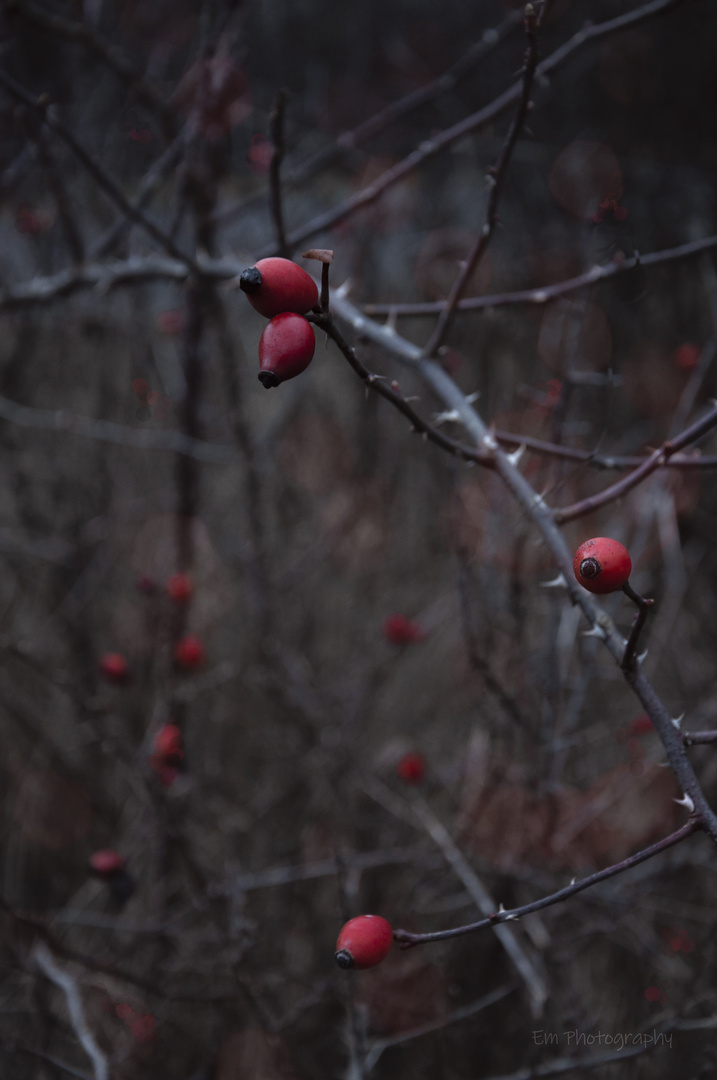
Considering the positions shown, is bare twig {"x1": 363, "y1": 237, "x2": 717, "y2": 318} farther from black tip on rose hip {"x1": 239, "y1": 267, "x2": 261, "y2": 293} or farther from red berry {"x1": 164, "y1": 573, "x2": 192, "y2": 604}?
red berry {"x1": 164, "y1": 573, "x2": 192, "y2": 604}

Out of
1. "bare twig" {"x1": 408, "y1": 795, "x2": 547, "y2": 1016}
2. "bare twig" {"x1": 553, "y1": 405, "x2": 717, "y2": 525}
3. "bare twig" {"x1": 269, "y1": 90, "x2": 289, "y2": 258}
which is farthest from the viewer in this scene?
"bare twig" {"x1": 408, "y1": 795, "x2": 547, "y2": 1016}

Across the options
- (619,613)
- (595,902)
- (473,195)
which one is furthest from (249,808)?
(473,195)

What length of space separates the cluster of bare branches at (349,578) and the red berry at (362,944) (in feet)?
0.15

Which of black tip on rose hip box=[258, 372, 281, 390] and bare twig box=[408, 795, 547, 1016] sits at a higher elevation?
black tip on rose hip box=[258, 372, 281, 390]

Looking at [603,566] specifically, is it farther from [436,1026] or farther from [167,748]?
[167,748]

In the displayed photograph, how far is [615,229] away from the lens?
59.1 inches

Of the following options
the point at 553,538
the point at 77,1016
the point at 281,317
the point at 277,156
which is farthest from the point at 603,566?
the point at 77,1016

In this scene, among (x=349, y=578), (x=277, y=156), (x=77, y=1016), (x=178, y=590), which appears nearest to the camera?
(x=277, y=156)

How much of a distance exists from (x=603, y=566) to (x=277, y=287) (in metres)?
0.47

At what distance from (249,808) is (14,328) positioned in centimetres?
309

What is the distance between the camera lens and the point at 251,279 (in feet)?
2.18

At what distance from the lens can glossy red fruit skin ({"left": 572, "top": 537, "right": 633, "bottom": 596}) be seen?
0.73m

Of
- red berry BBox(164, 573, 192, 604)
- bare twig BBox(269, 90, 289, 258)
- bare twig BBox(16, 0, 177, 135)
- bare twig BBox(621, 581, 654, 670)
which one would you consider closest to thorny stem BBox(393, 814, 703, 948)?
bare twig BBox(621, 581, 654, 670)

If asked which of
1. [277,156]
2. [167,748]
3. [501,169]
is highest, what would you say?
[277,156]
